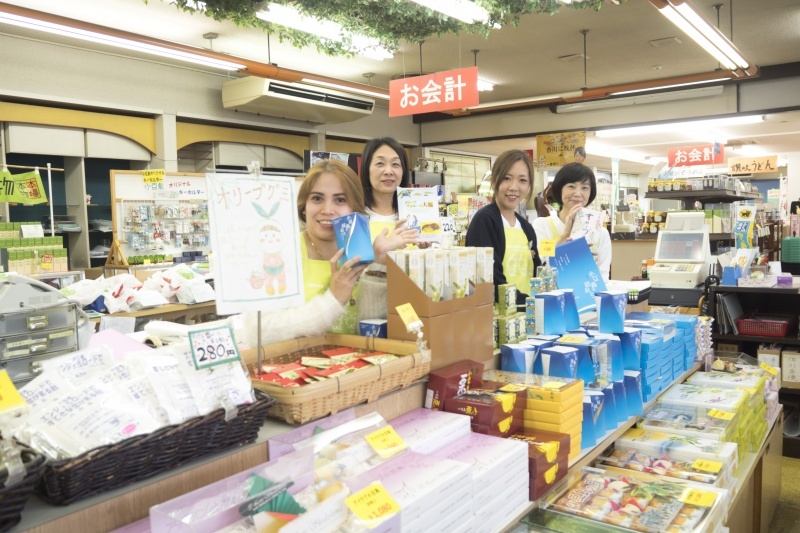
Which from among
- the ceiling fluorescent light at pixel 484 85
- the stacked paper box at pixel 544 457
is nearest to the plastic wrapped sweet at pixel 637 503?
the stacked paper box at pixel 544 457

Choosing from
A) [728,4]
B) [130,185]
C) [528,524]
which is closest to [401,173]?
[528,524]

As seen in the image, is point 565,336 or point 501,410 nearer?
point 501,410

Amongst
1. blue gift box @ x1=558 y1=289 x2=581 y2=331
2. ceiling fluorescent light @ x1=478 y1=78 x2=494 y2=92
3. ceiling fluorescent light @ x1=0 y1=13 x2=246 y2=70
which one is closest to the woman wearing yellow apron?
blue gift box @ x1=558 y1=289 x2=581 y2=331

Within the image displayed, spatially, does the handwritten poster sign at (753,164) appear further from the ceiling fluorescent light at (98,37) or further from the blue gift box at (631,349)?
the blue gift box at (631,349)

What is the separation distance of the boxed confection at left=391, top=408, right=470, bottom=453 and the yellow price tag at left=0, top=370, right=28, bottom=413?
87 cm

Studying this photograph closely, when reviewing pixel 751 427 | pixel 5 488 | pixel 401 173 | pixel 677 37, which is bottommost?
pixel 751 427

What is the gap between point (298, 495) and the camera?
48.6 inches

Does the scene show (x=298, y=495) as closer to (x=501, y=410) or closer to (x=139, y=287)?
(x=501, y=410)

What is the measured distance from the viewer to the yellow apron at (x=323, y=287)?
220 cm

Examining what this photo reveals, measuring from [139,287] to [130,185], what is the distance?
10.1ft

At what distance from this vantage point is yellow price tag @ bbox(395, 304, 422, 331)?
6.10 feet

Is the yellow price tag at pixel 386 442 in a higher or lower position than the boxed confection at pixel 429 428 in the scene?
higher

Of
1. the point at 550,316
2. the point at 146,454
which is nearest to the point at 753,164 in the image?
the point at 550,316

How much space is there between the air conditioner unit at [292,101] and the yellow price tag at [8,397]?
8.07m
